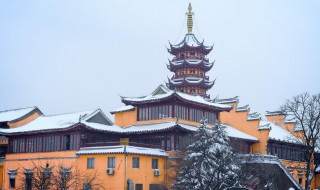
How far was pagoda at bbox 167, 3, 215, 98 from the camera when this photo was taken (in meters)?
64.9

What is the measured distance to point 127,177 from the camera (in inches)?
1419

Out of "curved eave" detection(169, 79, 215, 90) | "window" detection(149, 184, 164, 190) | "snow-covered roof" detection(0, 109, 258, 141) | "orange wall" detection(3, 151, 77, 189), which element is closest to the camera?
"window" detection(149, 184, 164, 190)

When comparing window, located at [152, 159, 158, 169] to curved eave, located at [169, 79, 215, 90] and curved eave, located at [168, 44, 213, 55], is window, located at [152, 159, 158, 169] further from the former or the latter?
curved eave, located at [168, 44, 213, 55]

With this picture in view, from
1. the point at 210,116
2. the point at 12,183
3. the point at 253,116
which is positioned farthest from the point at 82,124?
the point at 253,116

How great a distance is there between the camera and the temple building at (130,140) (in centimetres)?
3722

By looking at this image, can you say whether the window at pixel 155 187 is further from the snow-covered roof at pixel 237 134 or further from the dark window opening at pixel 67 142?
the snow-covered roof at pixel 237 134

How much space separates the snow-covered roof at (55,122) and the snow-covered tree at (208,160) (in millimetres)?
11104

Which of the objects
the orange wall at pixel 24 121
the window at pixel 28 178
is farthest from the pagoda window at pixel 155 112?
the orange wall at pixel 24 121

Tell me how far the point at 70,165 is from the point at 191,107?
11.9 metres

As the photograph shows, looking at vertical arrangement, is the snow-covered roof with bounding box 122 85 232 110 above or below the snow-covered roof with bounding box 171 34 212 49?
below

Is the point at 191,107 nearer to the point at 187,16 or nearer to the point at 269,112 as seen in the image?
the point at 269,112

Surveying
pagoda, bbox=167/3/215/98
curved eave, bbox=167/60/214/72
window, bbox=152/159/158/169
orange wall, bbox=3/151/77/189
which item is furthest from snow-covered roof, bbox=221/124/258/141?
orange wall, bbox=3/151/77/189

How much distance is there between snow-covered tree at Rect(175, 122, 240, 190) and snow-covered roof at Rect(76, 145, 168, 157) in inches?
182

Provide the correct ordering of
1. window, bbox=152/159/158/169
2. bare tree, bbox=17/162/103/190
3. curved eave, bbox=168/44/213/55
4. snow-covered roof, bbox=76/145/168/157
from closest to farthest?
bare tree, bbox=17/162/103/190, snow-covered roof, bbox=76/145/168/157, window, bbox=152/159/158/169, curved eave, bbox=168/44/213/55
